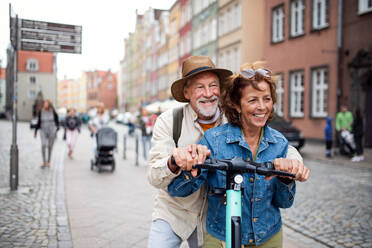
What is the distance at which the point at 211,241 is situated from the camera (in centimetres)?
234

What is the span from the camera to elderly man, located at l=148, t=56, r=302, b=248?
102 inches

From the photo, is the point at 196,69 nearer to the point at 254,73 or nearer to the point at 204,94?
the point at 204,94

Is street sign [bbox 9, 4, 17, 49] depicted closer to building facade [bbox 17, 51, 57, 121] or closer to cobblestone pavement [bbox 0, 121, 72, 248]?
cobblestone pavement [bbox 0, 121, 72, 248]

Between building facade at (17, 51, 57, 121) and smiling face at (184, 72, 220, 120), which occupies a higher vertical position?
building facade at (17, 51, 57, 121)

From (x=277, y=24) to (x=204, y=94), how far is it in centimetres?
2313

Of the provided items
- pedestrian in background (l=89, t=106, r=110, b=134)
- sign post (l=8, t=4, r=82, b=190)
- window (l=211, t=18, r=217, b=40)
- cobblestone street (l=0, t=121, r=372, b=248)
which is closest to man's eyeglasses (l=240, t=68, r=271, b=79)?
cobblestone street (l=0, t=121, r=372, b=248)

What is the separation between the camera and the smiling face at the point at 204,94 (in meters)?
2.76

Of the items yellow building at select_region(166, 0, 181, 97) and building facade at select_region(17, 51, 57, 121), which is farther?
building facade at select_region(17, 51, 57, 121)

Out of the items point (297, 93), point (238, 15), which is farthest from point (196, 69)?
point (238, 15)

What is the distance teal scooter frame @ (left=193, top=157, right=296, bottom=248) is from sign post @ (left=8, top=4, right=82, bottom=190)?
6741mm

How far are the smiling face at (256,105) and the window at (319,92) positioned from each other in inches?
745

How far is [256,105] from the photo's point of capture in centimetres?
232

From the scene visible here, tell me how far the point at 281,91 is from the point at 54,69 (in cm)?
6223

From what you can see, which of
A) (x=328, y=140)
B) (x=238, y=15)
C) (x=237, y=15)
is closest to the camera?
(x=328, y=140)
